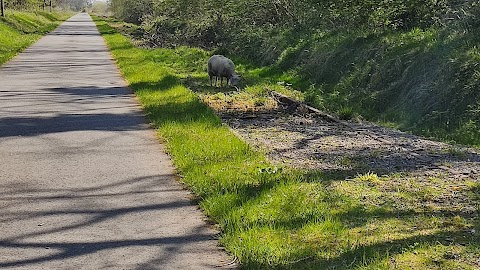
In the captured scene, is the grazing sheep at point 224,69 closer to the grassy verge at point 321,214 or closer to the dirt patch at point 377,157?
the dirt patch at point 377,157

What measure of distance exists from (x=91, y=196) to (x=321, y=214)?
238cm

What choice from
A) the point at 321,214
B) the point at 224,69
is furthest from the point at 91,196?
the point at 224,69

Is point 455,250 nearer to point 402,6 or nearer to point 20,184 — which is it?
point 20,184

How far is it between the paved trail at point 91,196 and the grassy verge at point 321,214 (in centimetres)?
28

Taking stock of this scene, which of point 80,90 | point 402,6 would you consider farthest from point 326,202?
point 402,6

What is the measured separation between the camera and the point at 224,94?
15719 mm

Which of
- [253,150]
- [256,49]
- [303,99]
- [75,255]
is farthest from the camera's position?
[256,49]

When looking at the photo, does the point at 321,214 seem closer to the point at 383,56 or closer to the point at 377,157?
the point at 377,157

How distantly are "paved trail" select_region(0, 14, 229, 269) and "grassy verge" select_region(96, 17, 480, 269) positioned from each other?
0.91 feet

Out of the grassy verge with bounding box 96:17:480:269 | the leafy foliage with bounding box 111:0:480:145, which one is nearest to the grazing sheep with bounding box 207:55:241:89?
the leafy foliage with bounding box 111:0:480:145

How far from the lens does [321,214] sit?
5.82m

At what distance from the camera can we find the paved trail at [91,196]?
498cm

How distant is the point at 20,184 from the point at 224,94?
9145 mm

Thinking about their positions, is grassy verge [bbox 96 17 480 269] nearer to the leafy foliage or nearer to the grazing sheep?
the leafy foliage
